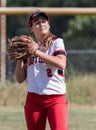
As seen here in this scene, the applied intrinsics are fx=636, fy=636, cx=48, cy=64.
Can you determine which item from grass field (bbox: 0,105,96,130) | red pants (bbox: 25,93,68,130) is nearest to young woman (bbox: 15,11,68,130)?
red pants (bbox: 25,93,68,130)

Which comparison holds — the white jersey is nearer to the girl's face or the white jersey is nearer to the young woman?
the young woman

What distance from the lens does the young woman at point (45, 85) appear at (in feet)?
18.6

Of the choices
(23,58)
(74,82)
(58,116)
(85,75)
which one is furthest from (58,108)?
(85,75)

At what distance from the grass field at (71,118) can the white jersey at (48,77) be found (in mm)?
3231

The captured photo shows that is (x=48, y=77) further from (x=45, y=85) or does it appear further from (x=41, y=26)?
(x=41, y=26)

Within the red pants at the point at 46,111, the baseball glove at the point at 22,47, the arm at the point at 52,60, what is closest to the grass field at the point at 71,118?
the red pants at the point at 46,111

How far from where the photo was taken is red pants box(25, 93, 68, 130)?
565 centimetres

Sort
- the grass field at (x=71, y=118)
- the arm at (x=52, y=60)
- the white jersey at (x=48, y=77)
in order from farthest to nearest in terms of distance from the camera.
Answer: the grass field at (x=71, y=118)
the white jersey at (x=48, y=77)
the arm at (x=52, y=60)

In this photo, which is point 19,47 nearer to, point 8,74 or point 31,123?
point 31,123

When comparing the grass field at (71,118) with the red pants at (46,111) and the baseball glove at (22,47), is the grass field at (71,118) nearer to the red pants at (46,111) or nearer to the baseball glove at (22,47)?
the red pants at (46,111)

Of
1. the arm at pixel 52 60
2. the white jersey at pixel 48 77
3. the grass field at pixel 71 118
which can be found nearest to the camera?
the arm at pixel 52 60

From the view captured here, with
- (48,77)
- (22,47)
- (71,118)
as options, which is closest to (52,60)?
(48,77)

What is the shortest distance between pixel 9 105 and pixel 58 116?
6.89 m

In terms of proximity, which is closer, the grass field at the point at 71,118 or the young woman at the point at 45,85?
the young woman at the point at 45,85
